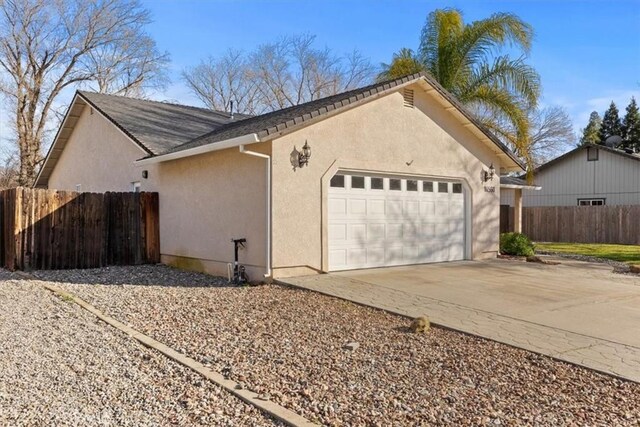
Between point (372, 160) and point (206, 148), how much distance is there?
3.60 metres

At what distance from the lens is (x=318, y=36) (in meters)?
34.8

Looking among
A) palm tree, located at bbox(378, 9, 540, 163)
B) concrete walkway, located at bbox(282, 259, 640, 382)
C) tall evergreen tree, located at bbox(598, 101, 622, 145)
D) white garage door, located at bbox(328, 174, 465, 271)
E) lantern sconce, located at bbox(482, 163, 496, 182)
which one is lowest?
concrete walkway, located at bbox(282, 259, 640, 382)

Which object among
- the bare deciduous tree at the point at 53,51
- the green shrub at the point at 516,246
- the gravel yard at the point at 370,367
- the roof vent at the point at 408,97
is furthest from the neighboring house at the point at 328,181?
the bare deciduous tree at the point at 53,51

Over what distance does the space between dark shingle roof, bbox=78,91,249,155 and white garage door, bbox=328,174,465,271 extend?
516 centimetres

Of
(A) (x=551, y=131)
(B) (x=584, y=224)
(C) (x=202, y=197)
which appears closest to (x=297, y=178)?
(C) (x=202, y=197)

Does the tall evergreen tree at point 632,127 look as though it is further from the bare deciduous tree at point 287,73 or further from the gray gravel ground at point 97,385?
the gray gravel ground at point 97,385

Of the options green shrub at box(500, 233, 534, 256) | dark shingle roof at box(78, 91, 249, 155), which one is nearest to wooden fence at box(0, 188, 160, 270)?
dark shingle roof at box(78, 91, 249, 155)

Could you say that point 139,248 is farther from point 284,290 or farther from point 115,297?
point 284,290

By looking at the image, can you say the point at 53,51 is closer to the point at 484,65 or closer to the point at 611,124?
the point at 484,65

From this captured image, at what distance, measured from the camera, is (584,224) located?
23.5 meters

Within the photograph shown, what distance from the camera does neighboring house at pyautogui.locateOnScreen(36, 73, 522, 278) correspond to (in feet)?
32.1

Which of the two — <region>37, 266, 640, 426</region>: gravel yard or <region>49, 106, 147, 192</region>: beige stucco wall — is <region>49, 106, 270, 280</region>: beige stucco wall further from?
<region>37, 266, 640, 426</region>: gravel yard

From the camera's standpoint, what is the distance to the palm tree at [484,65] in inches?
696

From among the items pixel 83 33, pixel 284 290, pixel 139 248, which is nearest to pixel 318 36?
pixel 83 33
